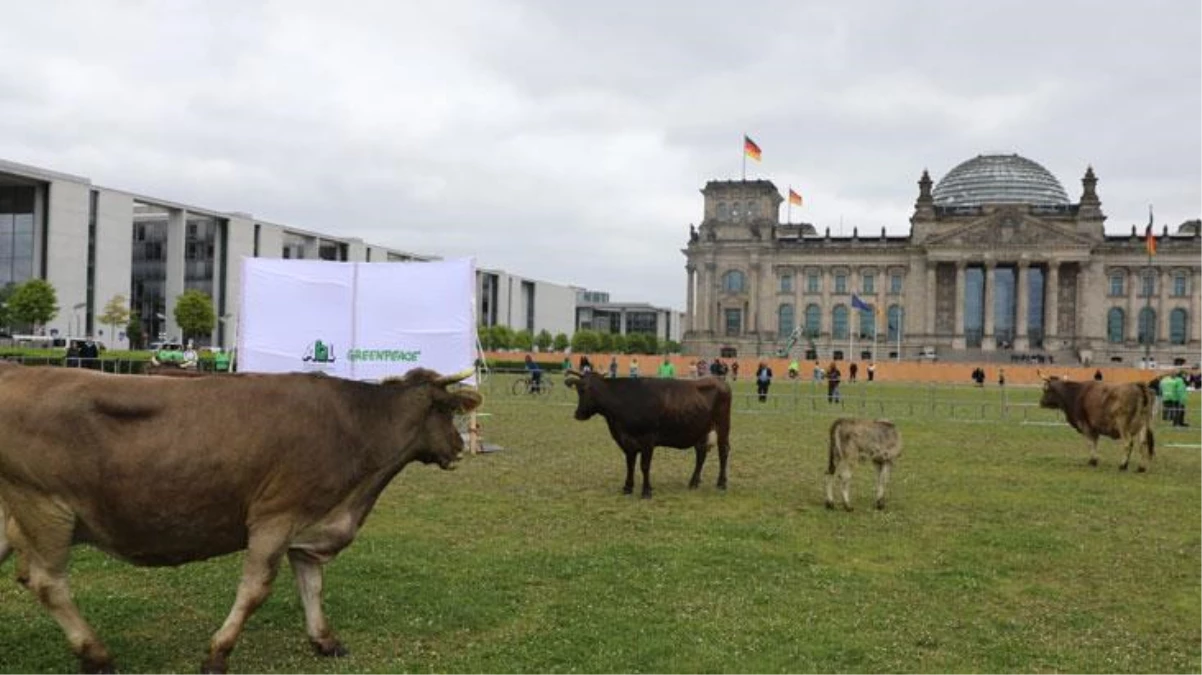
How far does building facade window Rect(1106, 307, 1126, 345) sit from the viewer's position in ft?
384

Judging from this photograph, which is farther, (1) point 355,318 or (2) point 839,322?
(2) point 839,322

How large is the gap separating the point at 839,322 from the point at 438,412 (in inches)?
4772

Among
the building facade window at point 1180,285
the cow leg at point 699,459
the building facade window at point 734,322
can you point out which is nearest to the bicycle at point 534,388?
the cow leg at point 699,459

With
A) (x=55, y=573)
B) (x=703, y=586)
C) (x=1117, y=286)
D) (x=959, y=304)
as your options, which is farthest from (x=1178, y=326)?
(x=55, y=573)

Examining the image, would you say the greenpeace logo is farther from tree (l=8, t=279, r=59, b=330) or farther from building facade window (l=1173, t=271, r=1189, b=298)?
building facade window (l=1173, t=271, r=1189, b=298)

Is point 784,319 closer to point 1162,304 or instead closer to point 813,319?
point 813,319

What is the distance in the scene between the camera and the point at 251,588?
629 centimetres

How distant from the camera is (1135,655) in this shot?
7758 millimetres

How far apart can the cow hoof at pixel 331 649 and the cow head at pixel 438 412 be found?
1563mm

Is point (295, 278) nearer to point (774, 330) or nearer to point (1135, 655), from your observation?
point (1135, 655)

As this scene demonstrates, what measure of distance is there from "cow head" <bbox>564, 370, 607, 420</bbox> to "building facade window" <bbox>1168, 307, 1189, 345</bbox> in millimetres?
122503

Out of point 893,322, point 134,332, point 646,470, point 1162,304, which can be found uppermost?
point 1162,304

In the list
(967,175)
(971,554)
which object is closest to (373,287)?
(971,554)

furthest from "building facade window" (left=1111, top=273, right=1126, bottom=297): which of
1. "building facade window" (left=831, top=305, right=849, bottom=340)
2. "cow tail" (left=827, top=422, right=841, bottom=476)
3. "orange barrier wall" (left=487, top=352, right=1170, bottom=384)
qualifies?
"cow tail" (left=827, top=422, right=841, bottom=476)
